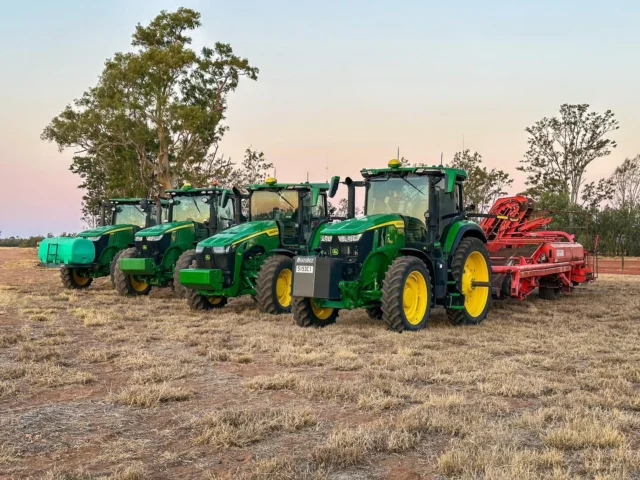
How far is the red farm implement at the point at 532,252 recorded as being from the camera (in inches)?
466

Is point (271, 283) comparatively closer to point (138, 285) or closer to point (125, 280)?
point (125, 280)

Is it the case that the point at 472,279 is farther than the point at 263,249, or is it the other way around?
the point at 263,249

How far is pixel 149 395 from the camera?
5.36 m

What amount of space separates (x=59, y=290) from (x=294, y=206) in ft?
24.3

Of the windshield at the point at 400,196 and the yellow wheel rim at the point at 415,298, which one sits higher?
the windshield at the point at 400,196

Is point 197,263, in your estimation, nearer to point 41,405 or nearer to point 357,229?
point 357,229

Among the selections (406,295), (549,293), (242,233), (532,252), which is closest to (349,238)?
(406,295)

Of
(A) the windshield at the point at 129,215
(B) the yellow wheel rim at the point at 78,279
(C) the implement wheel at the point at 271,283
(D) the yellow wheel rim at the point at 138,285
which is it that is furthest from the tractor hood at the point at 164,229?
(C) the implement wheel at the point at 271,283

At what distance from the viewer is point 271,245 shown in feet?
38.0

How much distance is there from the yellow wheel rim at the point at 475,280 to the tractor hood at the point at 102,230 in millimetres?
9471

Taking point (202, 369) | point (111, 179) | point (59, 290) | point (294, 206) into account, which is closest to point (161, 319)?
point (294, 206)

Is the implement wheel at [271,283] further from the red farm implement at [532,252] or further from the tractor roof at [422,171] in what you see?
the red farm implement at [532,252]

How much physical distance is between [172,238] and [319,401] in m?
8.86

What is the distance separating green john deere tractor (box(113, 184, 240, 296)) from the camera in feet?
43.6
